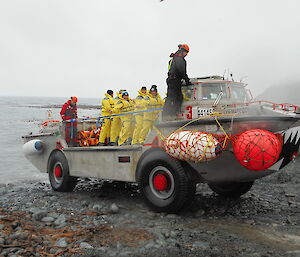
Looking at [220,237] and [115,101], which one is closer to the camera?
[220,237]

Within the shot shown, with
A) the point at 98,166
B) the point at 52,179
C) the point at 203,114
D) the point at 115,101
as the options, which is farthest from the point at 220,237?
the point at 52,179

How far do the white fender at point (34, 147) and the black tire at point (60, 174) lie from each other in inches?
16.7

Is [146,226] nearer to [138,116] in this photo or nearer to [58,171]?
[138,116]

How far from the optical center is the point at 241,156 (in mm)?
4344

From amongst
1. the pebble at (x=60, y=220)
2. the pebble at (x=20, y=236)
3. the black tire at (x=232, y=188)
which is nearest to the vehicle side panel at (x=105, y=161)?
the pebble at (x=60, y=220)

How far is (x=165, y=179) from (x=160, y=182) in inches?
4.0

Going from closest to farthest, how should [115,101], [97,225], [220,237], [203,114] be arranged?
1. [220,237]
2. [97,225]
3. [203,114]
4. [115,101]

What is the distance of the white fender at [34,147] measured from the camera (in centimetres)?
812

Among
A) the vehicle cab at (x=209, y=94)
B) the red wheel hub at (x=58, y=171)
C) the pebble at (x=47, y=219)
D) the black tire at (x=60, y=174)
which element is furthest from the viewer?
the red wheel hub at (x=58, y=171)

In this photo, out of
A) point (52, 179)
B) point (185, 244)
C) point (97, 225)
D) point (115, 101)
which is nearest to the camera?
point (185, 244)

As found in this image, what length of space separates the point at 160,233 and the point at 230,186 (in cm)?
240

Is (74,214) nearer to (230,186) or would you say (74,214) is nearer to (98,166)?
(98,166)

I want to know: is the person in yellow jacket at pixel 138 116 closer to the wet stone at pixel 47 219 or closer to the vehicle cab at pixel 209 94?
the vehicle cab at pixel 209 94

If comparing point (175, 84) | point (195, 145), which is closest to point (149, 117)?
point (175, 84)
